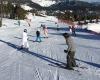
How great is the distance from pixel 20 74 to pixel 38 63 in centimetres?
316

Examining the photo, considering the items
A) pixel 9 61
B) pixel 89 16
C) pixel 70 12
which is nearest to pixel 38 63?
pixel 9 61

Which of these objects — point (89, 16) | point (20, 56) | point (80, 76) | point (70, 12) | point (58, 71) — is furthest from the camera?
point (70, 12)

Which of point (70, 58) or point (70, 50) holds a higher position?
point (70, 50)

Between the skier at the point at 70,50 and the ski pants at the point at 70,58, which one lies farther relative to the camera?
the ski pants at the point at 70,58

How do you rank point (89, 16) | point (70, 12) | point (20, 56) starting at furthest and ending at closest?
point (70, 12)
point (89, 16)
point (20, 56)

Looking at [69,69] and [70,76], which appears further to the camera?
[69,69]

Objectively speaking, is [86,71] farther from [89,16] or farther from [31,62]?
[89,16]

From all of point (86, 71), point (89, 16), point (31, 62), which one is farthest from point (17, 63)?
point (89, 16)

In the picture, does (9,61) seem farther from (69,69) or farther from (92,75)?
(92,75)

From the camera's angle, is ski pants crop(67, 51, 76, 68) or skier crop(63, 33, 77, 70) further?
ski pants crop(67, 51, 76, 68)

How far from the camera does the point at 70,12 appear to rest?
11900 cm

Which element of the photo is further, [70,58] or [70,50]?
[70,58]

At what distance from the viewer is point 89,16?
360 feet

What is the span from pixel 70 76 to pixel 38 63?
3.87m
